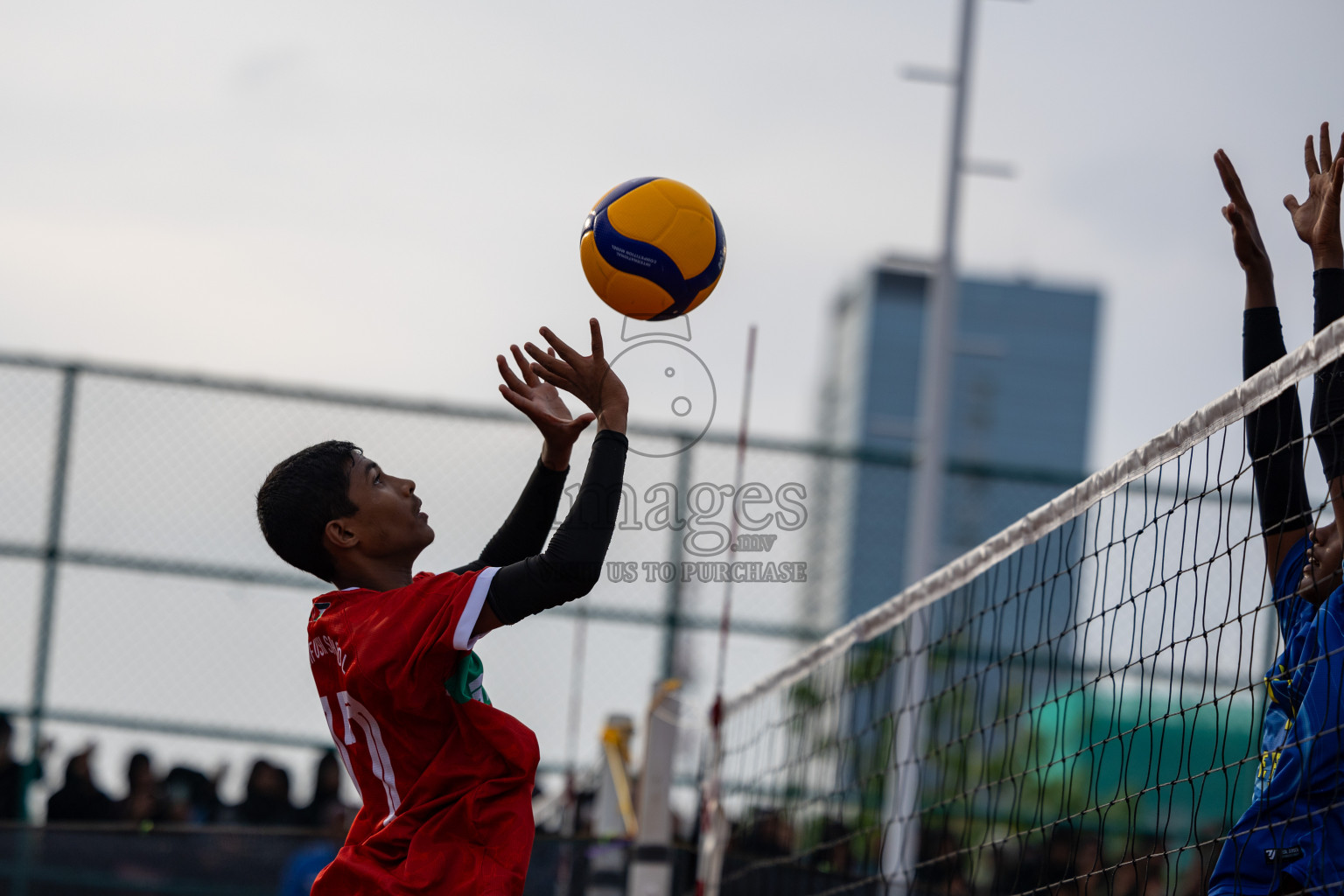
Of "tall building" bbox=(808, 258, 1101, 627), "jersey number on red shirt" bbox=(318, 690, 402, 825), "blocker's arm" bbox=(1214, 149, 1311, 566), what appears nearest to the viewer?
"jersey number on red shirt" bbox=(318, 690, 402, 825)

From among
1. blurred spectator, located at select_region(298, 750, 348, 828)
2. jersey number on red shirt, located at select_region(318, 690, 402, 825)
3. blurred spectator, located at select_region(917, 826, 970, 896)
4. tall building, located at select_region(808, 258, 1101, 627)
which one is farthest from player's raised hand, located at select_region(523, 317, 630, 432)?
tall building, located at select_region(808, 258, 1101, 627)

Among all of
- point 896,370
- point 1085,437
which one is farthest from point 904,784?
point 1085,437

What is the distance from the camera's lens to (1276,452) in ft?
11.7

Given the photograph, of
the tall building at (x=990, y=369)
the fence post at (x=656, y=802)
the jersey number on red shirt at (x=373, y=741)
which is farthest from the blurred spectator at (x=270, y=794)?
the tall building at (x=990, y=369)

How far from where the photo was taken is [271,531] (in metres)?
3.52

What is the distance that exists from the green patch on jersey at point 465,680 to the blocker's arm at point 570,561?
4.4 inches

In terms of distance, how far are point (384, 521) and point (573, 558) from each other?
0.64 metres

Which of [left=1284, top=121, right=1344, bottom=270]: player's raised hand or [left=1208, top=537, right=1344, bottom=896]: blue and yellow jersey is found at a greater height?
[left=1284, top=121, right=1344, bottom=270]: player's raised hand

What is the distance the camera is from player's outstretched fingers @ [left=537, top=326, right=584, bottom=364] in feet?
10.7

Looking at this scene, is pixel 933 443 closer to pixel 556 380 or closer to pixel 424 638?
pixel 556 380

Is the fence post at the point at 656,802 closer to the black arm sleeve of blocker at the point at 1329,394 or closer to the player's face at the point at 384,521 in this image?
the player's face at the point at 384,521

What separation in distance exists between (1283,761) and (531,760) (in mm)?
1578

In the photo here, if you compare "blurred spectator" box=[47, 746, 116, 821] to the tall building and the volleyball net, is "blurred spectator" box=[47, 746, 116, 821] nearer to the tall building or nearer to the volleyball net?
the volleyball net

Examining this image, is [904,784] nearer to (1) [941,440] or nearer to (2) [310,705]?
(1) [941,440]
